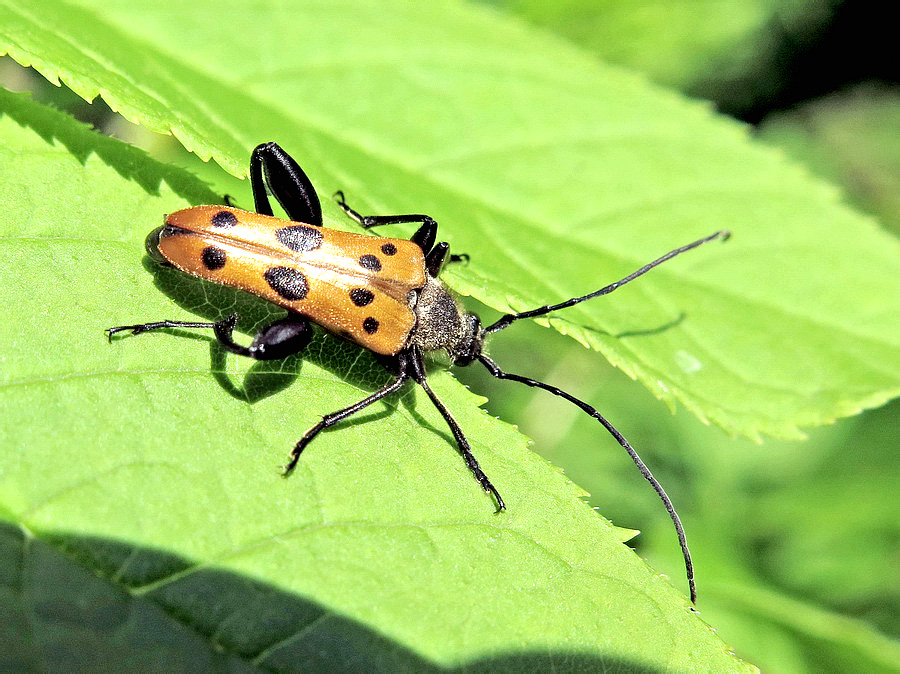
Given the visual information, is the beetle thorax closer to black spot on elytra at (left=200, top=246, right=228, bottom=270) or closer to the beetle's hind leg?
the beetle's hind leg

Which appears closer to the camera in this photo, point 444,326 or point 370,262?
point 370,262

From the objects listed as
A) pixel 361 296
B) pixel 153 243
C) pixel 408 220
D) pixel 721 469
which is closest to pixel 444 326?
pixel 361 296

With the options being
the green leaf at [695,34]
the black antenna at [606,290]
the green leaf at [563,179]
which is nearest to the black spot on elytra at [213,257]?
the green leaf at [563,179]

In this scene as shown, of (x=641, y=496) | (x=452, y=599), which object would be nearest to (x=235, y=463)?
(x=452, y=599)

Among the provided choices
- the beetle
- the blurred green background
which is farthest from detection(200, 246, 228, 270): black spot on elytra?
the blurred green background

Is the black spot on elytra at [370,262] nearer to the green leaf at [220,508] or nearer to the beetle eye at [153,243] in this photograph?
the green leaf at [220,508]

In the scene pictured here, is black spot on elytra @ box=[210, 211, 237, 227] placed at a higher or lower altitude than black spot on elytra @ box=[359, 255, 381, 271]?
lower

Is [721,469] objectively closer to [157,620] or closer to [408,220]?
[408,220]
